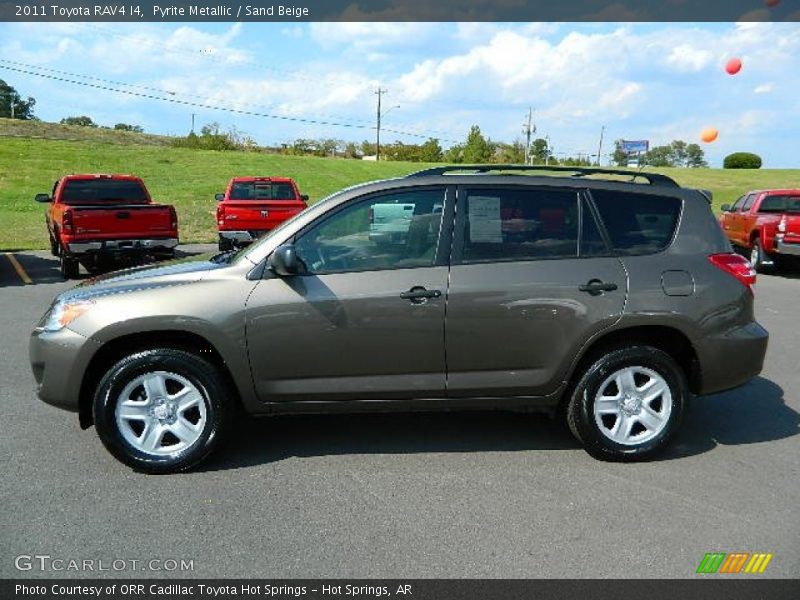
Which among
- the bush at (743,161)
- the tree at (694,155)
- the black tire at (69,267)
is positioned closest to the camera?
the black tire at (69,267)

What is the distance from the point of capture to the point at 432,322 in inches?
155

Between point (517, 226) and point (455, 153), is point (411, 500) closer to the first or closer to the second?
point (517, 226)

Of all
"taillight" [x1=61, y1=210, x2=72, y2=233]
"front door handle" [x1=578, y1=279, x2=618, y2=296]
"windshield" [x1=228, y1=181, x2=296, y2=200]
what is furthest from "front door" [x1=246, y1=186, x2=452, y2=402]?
"windshield" [x1=228, y1=181, x2=296, y2=200]

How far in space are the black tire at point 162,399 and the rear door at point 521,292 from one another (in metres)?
1.38

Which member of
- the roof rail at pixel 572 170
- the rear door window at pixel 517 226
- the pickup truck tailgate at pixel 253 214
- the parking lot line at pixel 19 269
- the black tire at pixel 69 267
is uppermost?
the roof rail at pixel 572 170

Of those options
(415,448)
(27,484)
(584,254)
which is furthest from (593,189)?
(27,484)

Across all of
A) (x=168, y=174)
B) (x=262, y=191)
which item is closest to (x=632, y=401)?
(x=262, y=191)

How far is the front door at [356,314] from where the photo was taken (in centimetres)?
390

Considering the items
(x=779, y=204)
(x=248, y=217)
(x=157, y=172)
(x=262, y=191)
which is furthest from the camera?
(x=157, y=172)

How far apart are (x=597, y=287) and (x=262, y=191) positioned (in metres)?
12.9

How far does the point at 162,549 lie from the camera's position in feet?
10.3

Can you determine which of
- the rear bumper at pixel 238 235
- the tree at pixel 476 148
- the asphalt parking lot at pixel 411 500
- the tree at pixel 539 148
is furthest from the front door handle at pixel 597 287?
the tree at pixel 539 148

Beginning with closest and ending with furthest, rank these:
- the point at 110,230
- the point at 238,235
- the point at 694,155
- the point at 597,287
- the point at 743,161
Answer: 1. the point at 597,287
2. the point at 110,230
3. the point at 238,235
4. the point at 743,161
5. the point at 694,155

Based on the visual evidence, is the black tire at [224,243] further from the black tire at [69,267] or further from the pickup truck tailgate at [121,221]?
the black tire at [69,267]
